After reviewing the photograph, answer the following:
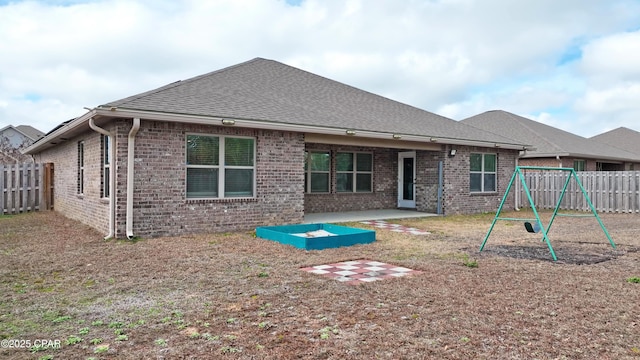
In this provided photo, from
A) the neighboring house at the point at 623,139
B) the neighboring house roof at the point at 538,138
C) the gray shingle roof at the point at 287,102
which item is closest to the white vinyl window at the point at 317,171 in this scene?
the gray shingle roof at the point at 287,102

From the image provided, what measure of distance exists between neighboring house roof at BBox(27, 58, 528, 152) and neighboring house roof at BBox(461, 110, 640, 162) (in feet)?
19.7

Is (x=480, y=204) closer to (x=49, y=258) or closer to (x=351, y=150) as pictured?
(x=351, y=150)

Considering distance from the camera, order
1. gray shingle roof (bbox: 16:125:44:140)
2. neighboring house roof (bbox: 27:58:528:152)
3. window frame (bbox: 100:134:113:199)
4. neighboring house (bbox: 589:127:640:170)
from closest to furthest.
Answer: neighboring house roof (bbox: 27:58:528:152) < window frame (bbox: 100:134:113:199) < neighboring house (bbox: 589:127:640:170) < gray shingle roof (bbox: 16:125:44:140)

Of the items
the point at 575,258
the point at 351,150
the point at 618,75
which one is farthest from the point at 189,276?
the point at 618,75

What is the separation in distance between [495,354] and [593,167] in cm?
2418

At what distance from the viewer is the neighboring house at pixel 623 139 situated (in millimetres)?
29234

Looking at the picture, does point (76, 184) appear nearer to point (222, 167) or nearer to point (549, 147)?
point (222, 167)

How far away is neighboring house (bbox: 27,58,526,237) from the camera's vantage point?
9.05 meters

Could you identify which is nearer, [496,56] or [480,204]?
[480,204]

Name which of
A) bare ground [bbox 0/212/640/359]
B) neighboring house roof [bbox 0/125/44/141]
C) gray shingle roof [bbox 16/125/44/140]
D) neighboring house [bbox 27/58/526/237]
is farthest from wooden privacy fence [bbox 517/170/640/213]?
gray shingle roof [bbox 16/125/44/140]

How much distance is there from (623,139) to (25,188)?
→ 118ft

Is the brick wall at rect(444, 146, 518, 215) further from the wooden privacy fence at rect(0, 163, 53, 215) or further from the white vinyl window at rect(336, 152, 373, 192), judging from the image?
the wooden privacy fence at rect(0, 163, 53, 215)

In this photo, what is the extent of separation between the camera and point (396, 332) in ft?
12.4

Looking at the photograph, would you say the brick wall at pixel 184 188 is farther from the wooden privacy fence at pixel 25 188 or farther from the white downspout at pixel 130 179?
the wooden privacy fence at pixel 25 188
